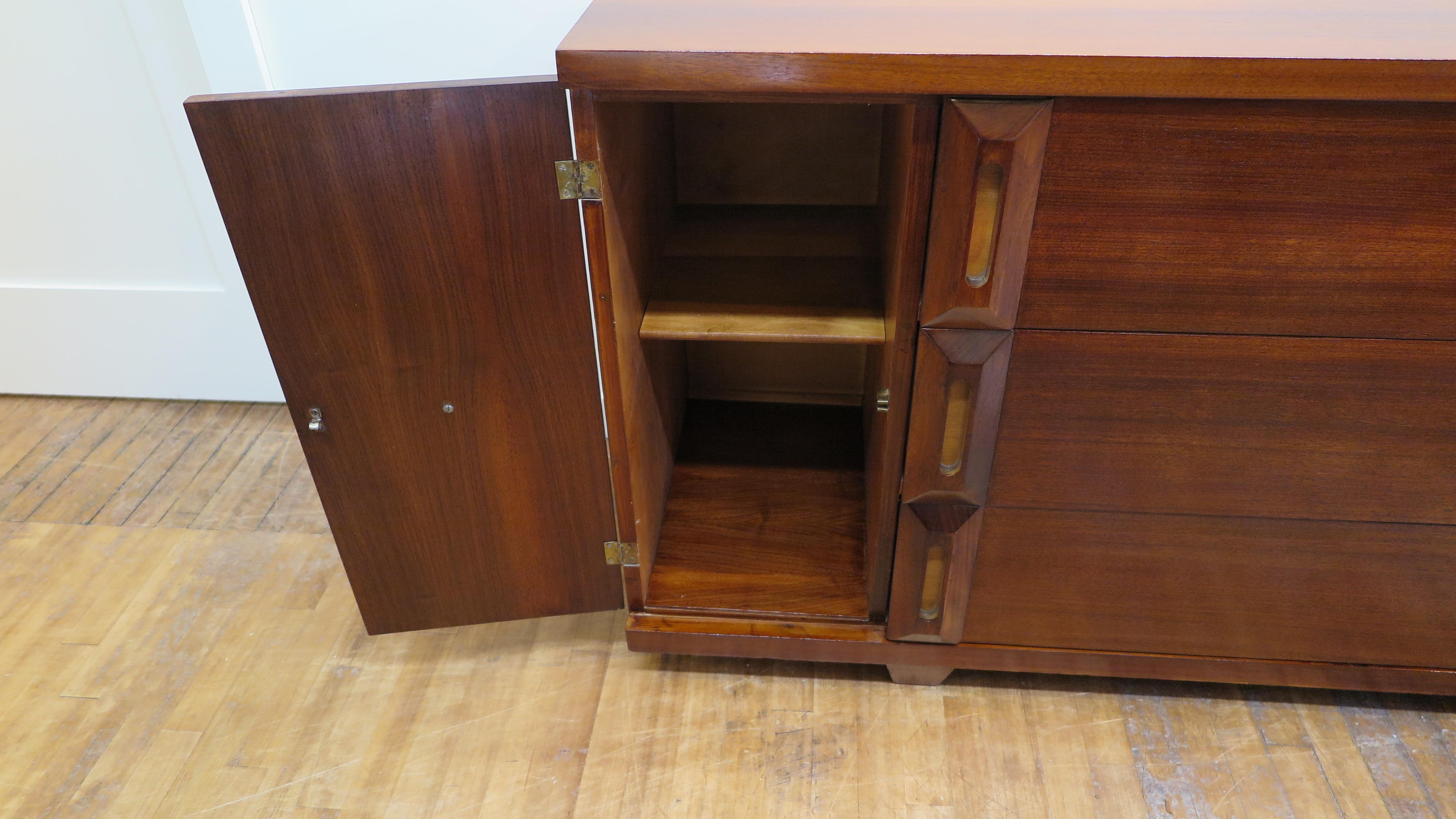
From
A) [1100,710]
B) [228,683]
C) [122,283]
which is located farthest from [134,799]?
[1100,710]

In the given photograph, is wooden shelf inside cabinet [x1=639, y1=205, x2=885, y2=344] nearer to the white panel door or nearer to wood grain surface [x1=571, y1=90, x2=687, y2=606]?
wood grain surface [x1=571, y1=90, x2=687, y2=606]

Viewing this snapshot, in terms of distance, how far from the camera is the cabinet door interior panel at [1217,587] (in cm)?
95

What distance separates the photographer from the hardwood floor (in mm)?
1038

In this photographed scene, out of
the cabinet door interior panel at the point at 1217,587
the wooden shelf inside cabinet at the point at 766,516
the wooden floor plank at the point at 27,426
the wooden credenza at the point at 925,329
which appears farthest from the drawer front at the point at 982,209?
the wooden floor plank at the point at 27,426

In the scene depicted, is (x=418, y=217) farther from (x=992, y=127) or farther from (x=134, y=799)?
(x=134, y=799)

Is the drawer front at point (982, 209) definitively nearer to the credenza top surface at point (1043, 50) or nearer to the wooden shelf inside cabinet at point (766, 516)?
the credenza top surface at point (1043, 50)

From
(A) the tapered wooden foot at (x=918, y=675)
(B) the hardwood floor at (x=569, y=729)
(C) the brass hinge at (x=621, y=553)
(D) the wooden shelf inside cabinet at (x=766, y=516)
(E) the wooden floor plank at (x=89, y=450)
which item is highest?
(C) the brass hinge at (x=621, y=553)

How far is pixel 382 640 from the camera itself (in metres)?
1.26

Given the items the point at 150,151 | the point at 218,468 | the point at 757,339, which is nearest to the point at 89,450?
the point at 218,468

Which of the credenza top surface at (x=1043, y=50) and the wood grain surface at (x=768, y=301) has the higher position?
the credenza top surface at (x=1043, y=50)

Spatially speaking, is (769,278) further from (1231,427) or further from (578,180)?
(1231,427)

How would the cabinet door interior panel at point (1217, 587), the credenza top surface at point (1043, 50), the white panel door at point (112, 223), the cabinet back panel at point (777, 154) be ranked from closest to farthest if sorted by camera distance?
the credenza top surface at point (1043, 50) < the cabinet door interior panel at point (1217, 587) < the cabinet back panel at point (777, 154) < the white panel door at point (112, 223)

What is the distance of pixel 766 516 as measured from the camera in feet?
4.15

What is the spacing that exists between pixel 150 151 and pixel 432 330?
970mm
